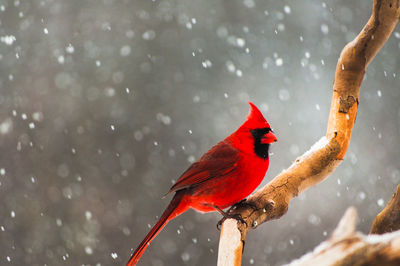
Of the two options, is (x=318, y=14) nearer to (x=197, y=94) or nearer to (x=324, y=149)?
(x=197, y=94)

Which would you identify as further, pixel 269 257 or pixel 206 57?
pixel 206 57

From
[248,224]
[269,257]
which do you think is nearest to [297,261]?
[248,224]

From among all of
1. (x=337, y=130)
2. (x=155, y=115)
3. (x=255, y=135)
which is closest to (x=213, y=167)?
(x=255, y=135)

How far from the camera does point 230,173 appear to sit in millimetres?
1436

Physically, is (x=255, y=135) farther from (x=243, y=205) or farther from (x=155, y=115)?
(x=155, y=115)

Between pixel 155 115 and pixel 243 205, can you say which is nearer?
pixel 243 205

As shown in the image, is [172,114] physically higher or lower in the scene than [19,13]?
lower

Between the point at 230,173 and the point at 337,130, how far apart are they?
1.20 feet

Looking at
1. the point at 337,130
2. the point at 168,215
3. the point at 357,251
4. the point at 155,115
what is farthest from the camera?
the point at 155,115

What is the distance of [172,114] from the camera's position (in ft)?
13.8

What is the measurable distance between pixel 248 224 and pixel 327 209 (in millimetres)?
2797

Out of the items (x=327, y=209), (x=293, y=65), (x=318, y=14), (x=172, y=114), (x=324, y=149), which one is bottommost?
(x=327, y=209)

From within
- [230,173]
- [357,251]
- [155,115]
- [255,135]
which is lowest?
[357,251]

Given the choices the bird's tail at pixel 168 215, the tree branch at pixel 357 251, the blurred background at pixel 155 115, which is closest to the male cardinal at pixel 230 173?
the bird's tail at pixel 168 215
